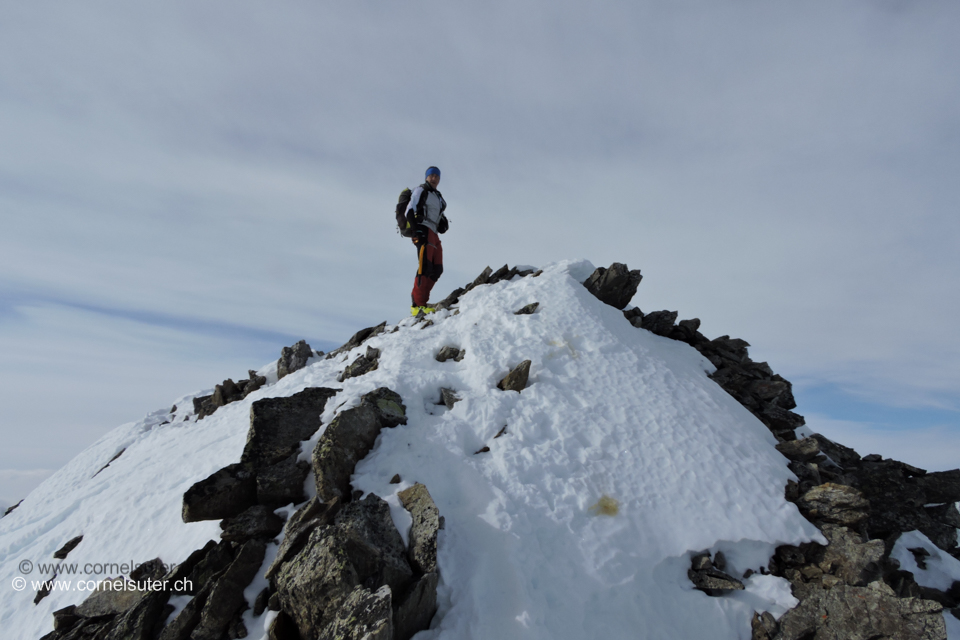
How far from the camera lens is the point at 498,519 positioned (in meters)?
7.71

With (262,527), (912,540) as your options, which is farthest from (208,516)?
(912,540)

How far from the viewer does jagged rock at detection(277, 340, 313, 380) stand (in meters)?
16.8

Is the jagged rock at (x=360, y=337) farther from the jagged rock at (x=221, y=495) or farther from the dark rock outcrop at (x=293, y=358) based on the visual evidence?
the jagged rock at (x=221, y=495)

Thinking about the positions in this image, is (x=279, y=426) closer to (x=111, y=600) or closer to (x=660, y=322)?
(x=111, y=600)

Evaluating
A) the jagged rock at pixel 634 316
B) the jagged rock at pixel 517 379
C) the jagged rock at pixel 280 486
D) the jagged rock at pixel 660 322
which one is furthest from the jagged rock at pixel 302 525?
the jagged rock at pixel 660 322

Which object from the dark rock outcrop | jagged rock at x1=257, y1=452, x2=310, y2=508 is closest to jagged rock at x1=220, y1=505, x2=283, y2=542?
jagged rock at x1=257, y1=452, x2=310, y2=508

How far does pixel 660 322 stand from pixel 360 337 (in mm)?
11364

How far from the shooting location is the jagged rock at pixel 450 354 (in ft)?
40.7

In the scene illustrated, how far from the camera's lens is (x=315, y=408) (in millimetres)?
9586

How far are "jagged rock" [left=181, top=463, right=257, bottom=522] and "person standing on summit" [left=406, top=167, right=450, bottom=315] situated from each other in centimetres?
943

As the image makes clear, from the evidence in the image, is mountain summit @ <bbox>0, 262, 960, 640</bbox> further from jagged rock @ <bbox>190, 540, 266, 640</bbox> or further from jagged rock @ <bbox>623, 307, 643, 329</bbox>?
jagged rock @ <bbox>623, 307, 643, 329</bbox>

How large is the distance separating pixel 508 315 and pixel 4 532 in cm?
1579

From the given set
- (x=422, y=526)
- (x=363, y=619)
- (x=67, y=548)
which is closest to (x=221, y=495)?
(x=422, y=526)

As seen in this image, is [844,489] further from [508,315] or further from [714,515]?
[508,315]
